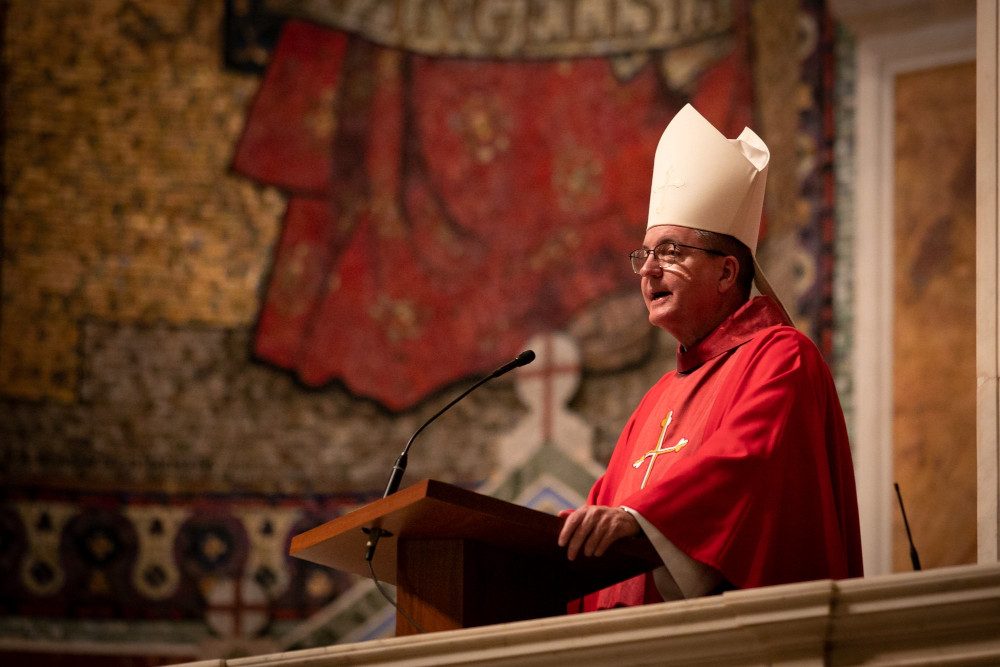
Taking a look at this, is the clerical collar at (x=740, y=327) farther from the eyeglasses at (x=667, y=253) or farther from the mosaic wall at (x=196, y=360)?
the mosaic wall at (x=196, y=360)

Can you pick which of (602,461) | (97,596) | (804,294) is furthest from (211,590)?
(804,294)

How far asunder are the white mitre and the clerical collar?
0.20 ft

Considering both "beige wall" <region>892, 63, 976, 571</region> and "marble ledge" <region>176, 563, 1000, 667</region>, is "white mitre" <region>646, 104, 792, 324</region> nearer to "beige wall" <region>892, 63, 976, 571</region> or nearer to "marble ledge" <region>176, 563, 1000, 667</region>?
"marble ledge" <region>176, 563, 1000, 667</region>

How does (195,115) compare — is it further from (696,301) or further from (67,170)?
(696,301)

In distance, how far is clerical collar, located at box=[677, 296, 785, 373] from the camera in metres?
3.03

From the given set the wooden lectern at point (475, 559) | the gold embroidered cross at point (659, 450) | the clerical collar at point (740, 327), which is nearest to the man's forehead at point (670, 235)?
the clerical collar at point (740, 327)

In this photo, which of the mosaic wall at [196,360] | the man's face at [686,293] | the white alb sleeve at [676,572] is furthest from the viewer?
the mosaic wall at [196,360]

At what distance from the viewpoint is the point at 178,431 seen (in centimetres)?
629

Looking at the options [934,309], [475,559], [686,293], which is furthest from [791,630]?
[934,309]

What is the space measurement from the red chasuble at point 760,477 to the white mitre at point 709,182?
303mm

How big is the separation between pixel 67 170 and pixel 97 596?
1977 mm

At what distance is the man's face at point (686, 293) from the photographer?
10.2 ft

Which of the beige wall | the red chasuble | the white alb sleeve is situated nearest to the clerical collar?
the red chasuble

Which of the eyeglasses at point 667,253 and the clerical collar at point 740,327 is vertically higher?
the eyeglasses at point 667,253
